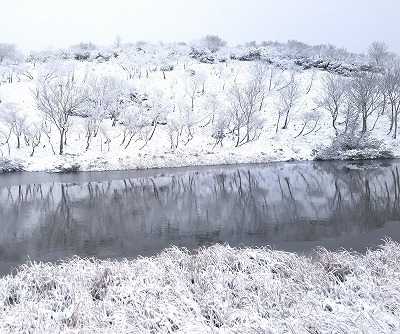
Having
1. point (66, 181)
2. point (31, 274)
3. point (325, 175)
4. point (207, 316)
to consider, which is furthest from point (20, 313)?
point (325, 175)

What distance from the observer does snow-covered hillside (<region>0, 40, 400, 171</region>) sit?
5522 cm

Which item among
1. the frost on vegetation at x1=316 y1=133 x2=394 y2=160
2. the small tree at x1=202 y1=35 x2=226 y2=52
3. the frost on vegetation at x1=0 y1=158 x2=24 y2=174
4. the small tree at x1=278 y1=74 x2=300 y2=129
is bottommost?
the frost on vegetation at x1=0 y1=158 x2=24 y2=174

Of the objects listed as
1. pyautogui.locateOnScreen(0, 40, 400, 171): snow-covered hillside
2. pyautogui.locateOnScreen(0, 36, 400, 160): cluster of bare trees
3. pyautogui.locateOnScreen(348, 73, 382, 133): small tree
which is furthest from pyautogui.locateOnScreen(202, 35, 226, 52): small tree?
pyautogui.locateOnScreen(348, 73, 382, 133): small tree

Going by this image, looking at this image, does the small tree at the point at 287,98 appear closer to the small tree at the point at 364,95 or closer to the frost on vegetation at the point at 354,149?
the small tree at the point at 364,95

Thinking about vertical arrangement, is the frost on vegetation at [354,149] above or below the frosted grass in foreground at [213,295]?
below

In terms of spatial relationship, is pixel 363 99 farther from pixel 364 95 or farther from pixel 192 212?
pixel 192 212

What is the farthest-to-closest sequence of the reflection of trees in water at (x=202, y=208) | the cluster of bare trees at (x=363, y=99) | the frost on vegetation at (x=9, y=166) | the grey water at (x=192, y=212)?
the cluster of bare trees at (x=363, y=99) < the frost on vegetation at (x=9, y=166) < the reflection of trees in water at (x=202, y=208) < the grey water at (x=192, y=212)

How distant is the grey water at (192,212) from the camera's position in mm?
18438

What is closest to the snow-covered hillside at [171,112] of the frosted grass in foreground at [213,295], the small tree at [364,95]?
the small tree at [364,95]

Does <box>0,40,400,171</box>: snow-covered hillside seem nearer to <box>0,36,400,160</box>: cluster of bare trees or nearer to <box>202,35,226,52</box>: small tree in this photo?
<box>0,36,400,160</box>: cluster of bare trees

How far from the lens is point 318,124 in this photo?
6856cm

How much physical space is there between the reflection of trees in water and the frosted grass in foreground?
6518 mm

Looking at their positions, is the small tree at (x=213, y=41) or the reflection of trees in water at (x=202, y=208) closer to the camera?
the reflection of trees in water at (x=202, y=208)

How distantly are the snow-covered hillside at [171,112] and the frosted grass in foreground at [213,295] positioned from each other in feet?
128
